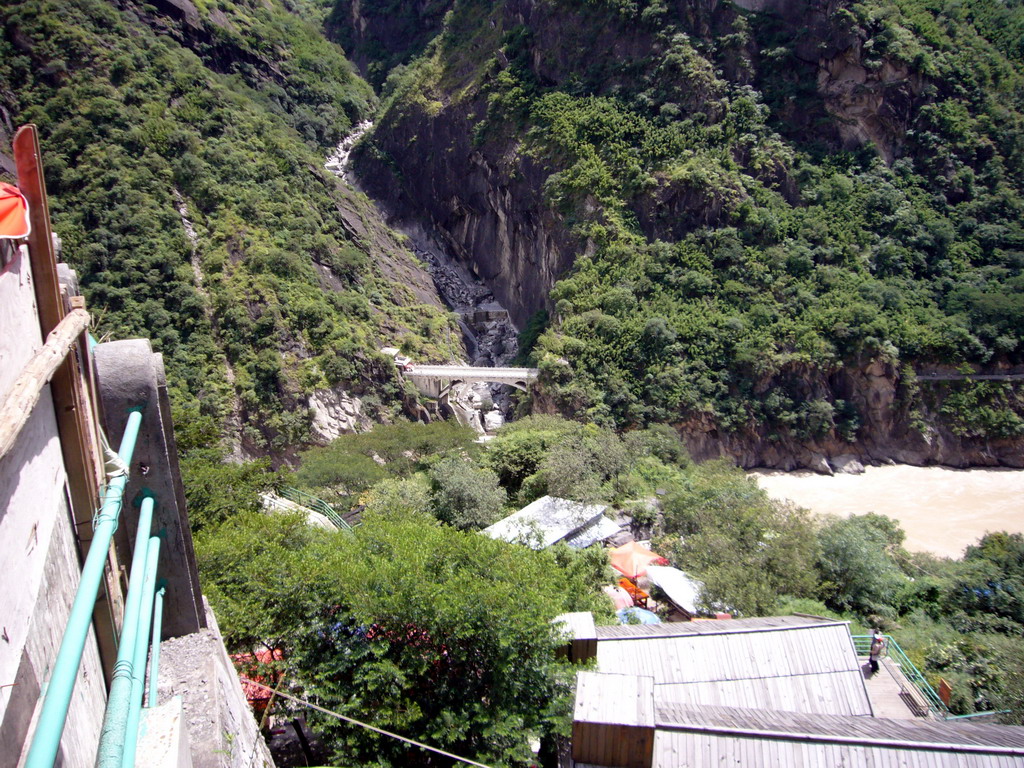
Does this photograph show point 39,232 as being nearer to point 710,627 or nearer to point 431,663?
point 431,663

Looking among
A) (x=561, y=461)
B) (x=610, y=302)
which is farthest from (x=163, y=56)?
(x=561, y=461)

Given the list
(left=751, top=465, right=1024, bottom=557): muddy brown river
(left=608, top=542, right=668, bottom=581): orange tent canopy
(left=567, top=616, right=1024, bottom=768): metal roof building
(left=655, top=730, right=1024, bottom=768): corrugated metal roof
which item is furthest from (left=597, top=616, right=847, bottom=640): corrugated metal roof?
(left=751, top=465, right=1024, bottom=557): muddy brown river

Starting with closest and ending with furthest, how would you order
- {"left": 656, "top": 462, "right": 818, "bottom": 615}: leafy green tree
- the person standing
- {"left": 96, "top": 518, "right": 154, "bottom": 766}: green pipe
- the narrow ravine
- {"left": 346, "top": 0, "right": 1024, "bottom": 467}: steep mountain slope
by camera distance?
{"left": 96, "top": 518, "right": 154, "bottom": 766}: green pipe → the person standing → {"left": 656, "top": 462, "right": 818, "bottom": 615}: leafy green tree → {"left": 346, "top": 0, "right": 1024, "bottom": 467}: steep mountain slope → the narrow ravine

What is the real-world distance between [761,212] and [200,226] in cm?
3442

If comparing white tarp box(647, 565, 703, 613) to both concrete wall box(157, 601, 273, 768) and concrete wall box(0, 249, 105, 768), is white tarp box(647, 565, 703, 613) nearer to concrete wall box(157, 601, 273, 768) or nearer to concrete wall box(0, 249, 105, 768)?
concrete wall box(157, 601, 273, 768)

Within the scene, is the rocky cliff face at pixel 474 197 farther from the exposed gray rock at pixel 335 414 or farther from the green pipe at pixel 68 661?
the green pipe at pixel 68 661

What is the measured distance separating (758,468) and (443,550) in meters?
32.3

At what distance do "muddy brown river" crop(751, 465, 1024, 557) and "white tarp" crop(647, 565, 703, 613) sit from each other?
1419cm

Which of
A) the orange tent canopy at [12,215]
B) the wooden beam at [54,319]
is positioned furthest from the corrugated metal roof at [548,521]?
the orange tent canopy at [12,215]

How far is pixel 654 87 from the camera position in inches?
1921

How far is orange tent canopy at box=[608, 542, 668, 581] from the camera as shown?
59.5ft

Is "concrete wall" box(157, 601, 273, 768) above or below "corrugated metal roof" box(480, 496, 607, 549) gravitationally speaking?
above

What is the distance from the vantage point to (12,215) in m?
3.17

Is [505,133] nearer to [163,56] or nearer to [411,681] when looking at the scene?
[163,56]
